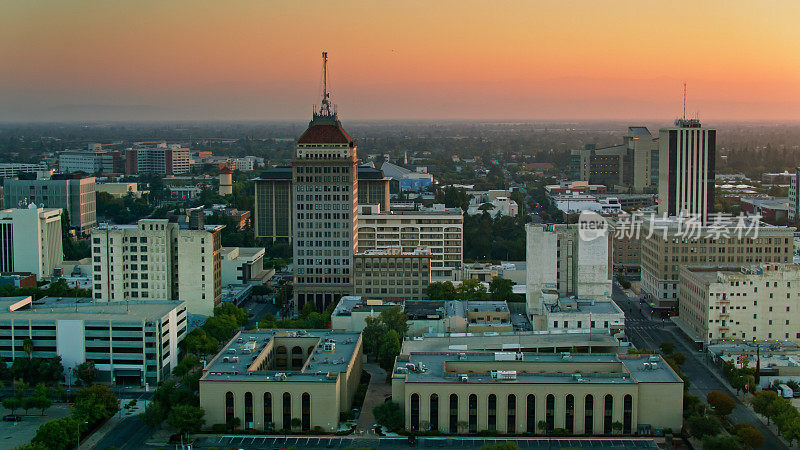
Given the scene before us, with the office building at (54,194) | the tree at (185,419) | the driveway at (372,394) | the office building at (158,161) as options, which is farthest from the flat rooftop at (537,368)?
the office building at (158,161)

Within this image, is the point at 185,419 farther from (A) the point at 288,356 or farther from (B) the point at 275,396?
(A) the point at 288,356

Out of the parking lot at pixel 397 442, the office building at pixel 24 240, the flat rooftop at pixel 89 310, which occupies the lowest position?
the parking lot at pixel 397 442

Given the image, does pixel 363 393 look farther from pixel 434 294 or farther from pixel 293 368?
pixel 434 294

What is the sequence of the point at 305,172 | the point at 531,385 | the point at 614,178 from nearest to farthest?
the point at 531,385
the point at 305,172
the point at 614,178

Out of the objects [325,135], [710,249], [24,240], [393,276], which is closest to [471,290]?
[393,276]

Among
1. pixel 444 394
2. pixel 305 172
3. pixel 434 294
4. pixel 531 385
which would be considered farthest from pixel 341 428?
pixel 305 172

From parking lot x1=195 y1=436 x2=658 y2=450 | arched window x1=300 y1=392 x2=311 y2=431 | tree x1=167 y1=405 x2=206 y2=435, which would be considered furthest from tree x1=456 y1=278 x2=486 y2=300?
tree x1=167 y1=405 x2=206 y2=435

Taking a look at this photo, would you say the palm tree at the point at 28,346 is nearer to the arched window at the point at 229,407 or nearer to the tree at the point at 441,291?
the arched window at the point at 229,407

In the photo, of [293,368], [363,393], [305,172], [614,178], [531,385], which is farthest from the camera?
[614,178]
